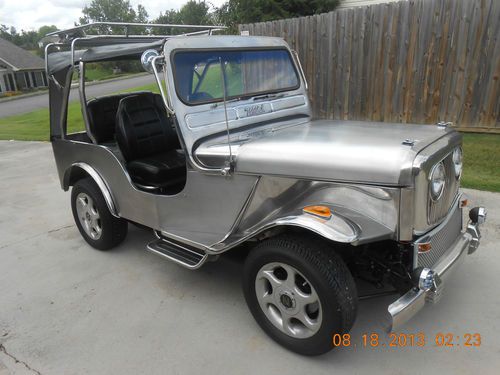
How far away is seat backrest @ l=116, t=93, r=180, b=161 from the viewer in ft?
12.7

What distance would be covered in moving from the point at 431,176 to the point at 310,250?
786 mm

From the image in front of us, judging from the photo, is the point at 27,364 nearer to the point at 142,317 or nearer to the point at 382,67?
the point at 142,317

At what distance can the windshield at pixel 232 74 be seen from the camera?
3039 millimetres

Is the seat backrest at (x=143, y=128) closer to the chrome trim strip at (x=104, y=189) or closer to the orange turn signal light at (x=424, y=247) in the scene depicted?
the chrome trim strip at (x=104, y=189)

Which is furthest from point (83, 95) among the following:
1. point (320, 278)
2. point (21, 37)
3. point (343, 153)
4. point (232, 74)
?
point (21, 37)

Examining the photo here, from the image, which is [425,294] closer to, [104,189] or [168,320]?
[168,320]

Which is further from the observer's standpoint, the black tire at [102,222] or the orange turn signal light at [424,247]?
the black tire at [102,222]

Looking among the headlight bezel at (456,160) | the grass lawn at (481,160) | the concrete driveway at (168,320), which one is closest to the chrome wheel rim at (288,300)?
the concrete driveway at (168,320)

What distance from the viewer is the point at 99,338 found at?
2.87 m

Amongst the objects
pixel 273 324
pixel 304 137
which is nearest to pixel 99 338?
pixel 273 324

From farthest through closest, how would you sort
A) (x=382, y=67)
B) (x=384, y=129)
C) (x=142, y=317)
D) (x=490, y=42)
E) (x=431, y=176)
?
(x=382, y=67) < (x=490, y=42) < (x=142, y=317) < (x=384, y=129) < (x=431, y=176)

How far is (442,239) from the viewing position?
2.54m

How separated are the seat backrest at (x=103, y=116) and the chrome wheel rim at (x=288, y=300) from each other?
2.55m

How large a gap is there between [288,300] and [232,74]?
72.4 inches
